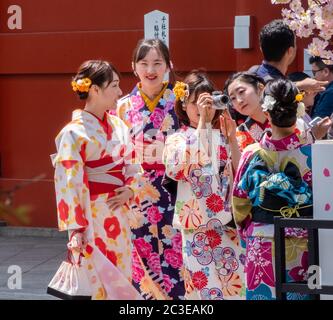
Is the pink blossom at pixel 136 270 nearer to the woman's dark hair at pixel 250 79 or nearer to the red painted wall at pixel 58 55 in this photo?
the woman's dark hair at pixel 250 79

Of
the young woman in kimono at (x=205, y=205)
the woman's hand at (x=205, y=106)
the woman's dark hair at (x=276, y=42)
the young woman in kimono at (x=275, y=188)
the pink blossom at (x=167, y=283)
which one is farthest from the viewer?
the pink blossom at (x=167, y=283)

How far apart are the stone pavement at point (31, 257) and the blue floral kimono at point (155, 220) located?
1.48 meters

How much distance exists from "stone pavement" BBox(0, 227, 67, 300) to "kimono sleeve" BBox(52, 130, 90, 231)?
2.23 meters

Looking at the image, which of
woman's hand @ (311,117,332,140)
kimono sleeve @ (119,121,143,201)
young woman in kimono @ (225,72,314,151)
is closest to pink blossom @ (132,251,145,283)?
kimono sleeve @ (119,121,143,201)

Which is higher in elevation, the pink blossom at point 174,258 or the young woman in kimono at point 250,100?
the young woman in kimono at point 250,100

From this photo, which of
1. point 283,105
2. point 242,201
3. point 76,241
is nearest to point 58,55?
point 76,241

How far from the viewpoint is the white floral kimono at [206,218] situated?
5.38 meters

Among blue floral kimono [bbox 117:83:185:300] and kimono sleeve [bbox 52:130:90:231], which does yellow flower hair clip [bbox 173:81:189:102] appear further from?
kimono sleeve [bbox 52:130:90:231]

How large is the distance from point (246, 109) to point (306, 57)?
11.4 ft

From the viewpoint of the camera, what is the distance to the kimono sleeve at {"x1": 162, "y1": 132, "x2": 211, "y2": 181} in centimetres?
534

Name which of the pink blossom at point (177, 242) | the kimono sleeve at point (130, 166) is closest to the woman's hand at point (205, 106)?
the kimono sleeve at point (130, 166)

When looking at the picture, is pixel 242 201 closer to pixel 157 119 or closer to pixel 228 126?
pixel 228 126

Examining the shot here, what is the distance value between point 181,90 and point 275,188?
4.49 ft
